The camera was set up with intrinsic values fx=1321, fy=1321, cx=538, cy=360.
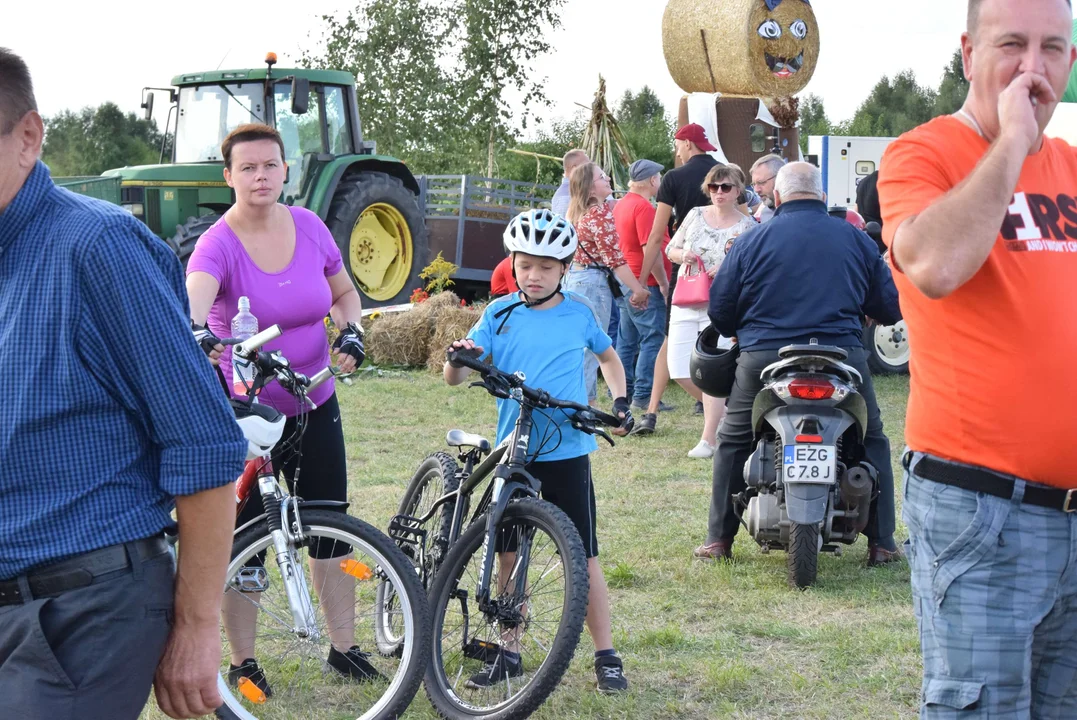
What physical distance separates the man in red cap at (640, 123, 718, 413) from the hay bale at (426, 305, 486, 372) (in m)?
3.37

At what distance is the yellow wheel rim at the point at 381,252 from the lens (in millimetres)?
15234

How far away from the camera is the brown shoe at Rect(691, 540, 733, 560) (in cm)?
634

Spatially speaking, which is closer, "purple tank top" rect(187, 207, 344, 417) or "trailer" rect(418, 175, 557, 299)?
"purple tank top" rect(187, 207, 344, 417)

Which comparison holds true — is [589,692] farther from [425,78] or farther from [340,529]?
[425,78]

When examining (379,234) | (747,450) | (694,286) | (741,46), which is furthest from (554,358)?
(379,234)

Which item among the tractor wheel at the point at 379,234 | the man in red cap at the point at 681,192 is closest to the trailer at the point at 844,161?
the tractor wheel at the point at 379,234

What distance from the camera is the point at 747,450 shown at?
6289mm

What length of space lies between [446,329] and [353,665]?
883 centimetres

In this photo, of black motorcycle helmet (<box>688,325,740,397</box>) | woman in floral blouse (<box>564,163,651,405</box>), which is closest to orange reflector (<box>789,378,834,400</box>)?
black motorcycle helmet (<box>688,325,740,397</box>)

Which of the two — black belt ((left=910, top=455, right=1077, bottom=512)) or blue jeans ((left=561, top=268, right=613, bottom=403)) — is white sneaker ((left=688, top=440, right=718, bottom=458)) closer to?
blue jeans ((left=561, top=268, right=613, bottom=403))

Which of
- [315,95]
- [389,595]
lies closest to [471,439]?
[389,595]

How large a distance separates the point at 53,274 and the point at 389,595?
Answer: 246cm

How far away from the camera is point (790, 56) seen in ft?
50.4

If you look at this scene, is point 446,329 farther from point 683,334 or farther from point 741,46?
point 683,334
